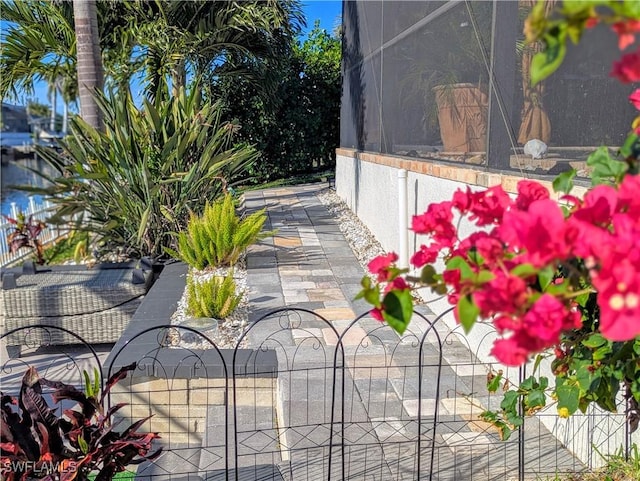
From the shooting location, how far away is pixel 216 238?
5.25 meters

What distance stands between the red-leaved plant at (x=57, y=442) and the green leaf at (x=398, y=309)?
1209mm

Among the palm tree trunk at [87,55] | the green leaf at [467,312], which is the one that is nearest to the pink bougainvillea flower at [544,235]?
the green leaf at [467,312]

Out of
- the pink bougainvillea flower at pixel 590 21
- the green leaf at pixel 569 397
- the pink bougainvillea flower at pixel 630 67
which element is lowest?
the green leaf at pixel 569 397

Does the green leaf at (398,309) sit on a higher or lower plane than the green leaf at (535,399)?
higher

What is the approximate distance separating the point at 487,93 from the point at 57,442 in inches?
112

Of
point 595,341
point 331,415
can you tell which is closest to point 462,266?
point 595,341

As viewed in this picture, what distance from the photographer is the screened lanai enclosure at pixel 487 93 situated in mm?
2307

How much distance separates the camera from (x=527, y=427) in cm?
272

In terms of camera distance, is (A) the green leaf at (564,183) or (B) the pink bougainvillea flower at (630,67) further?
(A) the green leaf at (564,183)

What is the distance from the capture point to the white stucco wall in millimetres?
2279

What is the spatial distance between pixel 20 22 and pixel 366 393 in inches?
323

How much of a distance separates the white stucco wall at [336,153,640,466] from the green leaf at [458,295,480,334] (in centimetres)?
166

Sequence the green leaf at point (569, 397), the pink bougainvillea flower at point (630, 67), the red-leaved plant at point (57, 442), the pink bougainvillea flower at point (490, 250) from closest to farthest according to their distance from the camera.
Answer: the pink bougainvillea flower at point (630, 67), the pink bougainvillea flower at point (490, 250), the green leaf at point (569, 397), the red-leaved plant at point (57, 442)

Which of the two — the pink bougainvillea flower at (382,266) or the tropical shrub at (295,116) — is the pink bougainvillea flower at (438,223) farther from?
the tropical shrub at (295,116)
